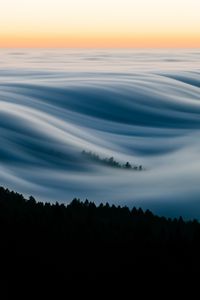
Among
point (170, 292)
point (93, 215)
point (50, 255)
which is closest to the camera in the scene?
point (170, 292)

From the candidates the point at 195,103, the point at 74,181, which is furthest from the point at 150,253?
the point at 195,103

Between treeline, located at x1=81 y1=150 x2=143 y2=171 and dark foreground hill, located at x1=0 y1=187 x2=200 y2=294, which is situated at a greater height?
treeline, located at x1=81 y1=150 x2=143 y2=171

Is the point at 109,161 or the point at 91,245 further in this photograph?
the point at 109,161

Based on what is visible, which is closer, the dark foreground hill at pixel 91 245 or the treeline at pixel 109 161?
the dark foreground hill at pixel 91 245

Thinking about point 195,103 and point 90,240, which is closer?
point 90,240

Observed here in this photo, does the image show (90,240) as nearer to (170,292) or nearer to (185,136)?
(170,292)

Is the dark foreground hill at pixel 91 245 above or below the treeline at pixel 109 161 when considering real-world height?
below

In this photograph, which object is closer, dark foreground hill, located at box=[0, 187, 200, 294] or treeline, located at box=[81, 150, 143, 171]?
dark foreground hill, located at box=[0, 187, 200, 294]

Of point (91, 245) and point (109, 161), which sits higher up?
point (109, 161)
